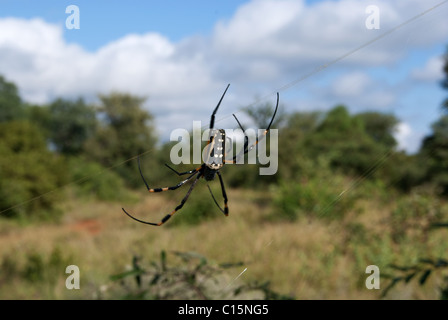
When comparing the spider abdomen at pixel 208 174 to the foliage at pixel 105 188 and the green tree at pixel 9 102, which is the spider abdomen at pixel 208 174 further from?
the green tree at pixel 9 102

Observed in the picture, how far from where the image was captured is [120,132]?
40.8 meters

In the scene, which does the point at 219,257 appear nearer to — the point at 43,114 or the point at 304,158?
the point at 304,158

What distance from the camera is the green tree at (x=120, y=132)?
115 feet

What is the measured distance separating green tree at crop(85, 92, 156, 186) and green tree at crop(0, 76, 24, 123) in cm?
1063

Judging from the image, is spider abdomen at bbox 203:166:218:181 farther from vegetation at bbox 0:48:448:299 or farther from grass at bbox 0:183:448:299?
grass at bbox 0:183:448:299

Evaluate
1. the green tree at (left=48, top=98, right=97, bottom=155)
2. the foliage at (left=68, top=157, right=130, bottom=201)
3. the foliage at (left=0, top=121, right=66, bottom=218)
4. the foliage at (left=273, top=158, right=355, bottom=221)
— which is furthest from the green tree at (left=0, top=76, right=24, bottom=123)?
the foliage at (left=273, top=158, right=355, bottom=221)

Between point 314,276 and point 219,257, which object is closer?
point 314,276

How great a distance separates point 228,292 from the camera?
6.46 feet

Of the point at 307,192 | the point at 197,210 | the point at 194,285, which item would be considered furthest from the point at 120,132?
the point at 194,285

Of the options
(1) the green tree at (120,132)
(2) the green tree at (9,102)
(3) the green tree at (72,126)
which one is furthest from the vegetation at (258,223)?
(3) the green tree at (72,126)

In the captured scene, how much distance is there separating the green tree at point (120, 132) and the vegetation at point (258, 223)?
933 cm
